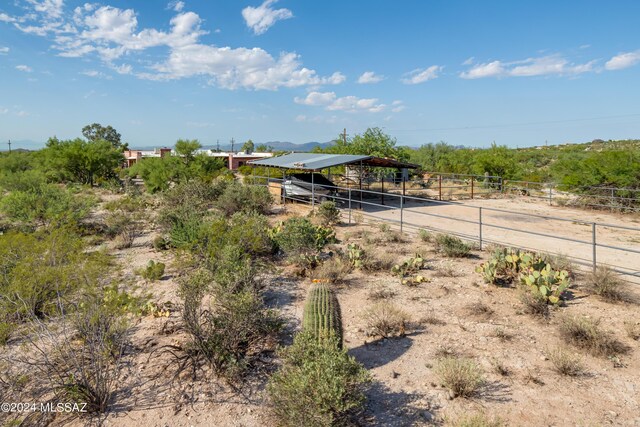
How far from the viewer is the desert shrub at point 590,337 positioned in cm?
576

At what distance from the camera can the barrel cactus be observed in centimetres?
569

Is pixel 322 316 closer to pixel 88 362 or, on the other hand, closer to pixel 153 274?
pixel 88 362

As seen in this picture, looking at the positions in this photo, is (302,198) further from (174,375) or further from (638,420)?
(638,420)

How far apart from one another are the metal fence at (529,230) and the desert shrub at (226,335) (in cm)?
566

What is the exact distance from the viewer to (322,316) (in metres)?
5.93

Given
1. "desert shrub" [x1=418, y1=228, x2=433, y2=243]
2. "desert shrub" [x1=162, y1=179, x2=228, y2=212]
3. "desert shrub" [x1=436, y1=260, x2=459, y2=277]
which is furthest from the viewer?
"desert shrub" [x1=162, y1=179, x2=228, y2=212]

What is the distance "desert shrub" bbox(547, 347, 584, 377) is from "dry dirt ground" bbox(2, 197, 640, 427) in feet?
0.24

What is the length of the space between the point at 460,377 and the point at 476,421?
2.59 feet

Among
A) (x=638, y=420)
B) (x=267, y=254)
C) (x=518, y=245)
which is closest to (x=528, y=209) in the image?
(x=518, y=245)

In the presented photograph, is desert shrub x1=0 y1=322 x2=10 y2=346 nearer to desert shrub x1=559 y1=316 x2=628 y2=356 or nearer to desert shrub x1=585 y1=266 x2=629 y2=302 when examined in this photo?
desert shrub x1=559 y1=316 x2=628 y2=356

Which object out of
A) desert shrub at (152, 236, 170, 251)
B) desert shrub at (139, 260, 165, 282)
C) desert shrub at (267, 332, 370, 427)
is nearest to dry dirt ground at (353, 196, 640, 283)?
desert shrub at (267, 332, 370, 427)

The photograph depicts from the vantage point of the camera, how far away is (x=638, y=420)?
175 inches

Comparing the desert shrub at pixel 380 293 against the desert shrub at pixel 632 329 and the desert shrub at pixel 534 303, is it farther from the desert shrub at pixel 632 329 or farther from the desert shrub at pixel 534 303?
the desert shrub at pixel 632 329

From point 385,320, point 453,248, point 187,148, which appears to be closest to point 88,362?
point 385,320
